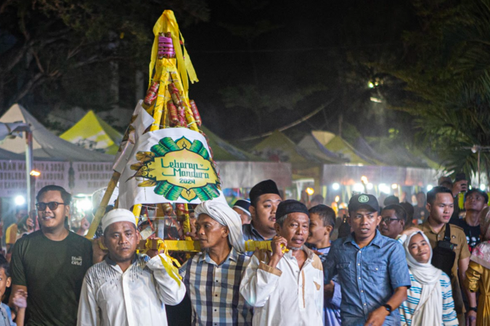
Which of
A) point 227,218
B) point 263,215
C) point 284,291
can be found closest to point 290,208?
point 227,218

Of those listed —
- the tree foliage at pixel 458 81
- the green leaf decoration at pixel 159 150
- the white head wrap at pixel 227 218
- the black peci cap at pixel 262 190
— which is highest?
the tree foliage at pixel 458 81

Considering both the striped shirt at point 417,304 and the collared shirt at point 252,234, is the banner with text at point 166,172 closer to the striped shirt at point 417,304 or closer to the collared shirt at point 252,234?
the collared shirt at point 252,234

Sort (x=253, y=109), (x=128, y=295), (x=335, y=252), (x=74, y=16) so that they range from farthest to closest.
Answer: (x=253, y=109) → (x=74, y=16) → (x=335, y=252) → (x=128, y=295)

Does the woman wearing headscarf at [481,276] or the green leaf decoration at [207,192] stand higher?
the green leaf decoration at [207,192]

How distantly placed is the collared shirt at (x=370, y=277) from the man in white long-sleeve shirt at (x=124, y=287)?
1.50m

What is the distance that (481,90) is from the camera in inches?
561

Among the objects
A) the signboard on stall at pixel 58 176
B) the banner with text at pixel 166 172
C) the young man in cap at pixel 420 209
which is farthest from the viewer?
the young man in cap at pixel 420 209

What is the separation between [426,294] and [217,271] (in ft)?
6.93

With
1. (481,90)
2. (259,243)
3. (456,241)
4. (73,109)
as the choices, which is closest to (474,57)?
(481,90)

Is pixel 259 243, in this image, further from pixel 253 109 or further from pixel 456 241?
pixel 253 109

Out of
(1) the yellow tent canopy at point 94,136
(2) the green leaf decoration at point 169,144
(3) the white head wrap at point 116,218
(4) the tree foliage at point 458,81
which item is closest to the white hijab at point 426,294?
(2) the green leaf decoration at point 169,144

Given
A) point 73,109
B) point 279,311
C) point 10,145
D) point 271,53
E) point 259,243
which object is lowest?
point 279,311

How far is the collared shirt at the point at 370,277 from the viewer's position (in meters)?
5.13

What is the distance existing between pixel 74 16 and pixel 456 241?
13.8 m
